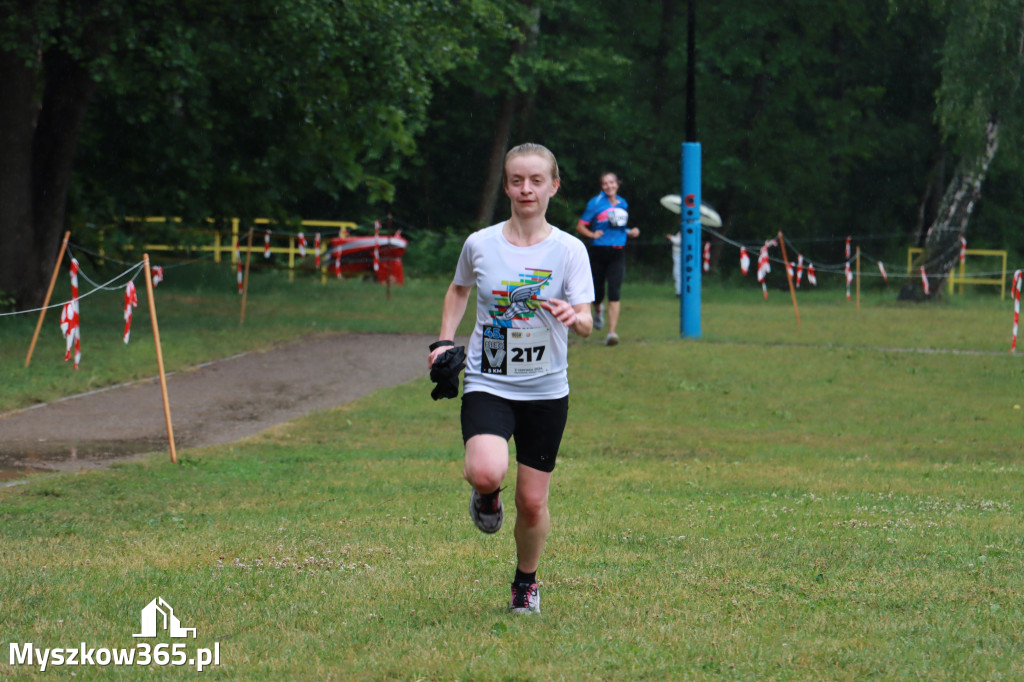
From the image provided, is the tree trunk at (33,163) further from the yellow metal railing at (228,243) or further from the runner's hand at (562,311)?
the runner's hand at (562,311)

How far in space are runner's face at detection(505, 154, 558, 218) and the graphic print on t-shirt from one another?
250 mm

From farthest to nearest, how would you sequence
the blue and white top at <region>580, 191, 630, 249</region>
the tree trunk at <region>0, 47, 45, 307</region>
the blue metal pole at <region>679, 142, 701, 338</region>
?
the blue metal pole at <region>679, 142, 701, 338</region> < the tree trunk at <region>0, 47, 45, 307</region> < the blue and white top at <region>580, 191, 630, 249</region>

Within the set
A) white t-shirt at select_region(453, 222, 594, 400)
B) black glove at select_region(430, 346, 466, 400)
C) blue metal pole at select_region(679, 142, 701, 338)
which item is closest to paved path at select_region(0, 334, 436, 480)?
blue metal pole at select_region(679, 142, 701, 338)

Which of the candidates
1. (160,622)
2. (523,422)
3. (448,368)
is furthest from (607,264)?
(160,622)

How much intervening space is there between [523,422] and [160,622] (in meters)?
1.68

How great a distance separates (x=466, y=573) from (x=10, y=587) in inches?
82.2

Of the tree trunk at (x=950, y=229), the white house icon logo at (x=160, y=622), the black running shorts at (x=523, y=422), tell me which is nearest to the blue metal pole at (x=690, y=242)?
the tree trunk at (x=950, y=229)

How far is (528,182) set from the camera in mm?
5324

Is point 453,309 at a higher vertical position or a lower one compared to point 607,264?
higher

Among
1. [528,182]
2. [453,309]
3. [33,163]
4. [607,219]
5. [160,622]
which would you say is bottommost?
[160,622]

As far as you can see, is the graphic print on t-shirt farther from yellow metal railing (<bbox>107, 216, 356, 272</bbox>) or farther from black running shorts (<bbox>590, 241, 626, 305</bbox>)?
yellow metal railing (<bbox>107, 216, 356, 272</bbox>)

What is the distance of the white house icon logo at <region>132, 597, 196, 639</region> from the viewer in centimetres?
516

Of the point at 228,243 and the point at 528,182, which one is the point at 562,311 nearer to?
the point at 528,182

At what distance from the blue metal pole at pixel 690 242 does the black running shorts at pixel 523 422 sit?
14.5 meters
